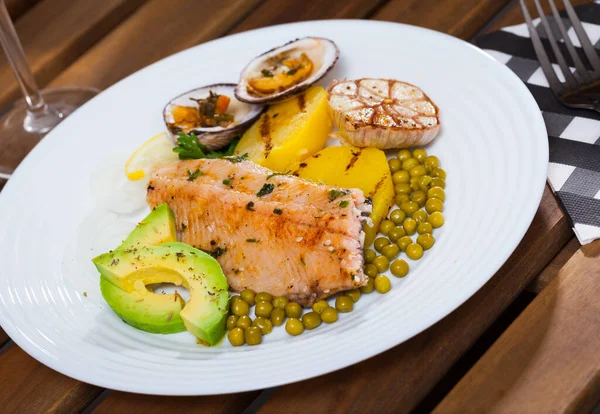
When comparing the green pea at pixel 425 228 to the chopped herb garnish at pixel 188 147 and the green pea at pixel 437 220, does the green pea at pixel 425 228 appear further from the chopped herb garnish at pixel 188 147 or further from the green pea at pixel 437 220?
the chopped herb garnish at pixel 188 147

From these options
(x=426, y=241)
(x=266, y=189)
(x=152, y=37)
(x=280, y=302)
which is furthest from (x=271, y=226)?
(x=152, y=37)

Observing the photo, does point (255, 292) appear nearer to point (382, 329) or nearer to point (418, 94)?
point (382, 329)

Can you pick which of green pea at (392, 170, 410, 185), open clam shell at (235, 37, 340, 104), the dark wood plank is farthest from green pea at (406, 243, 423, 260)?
the dark wood plank

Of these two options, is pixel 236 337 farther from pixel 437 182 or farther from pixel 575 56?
pixel 575 56

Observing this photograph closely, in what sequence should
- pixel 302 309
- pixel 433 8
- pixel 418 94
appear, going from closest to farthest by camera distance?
pixel 302 309 < pixel 418 94 < pixel 433 8

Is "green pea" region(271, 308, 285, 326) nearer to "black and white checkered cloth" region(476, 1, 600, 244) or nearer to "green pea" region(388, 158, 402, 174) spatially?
"green pea" region(388, 158, 402, 174)

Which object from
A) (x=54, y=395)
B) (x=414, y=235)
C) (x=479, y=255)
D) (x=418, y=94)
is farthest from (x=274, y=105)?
(x=54, y=395)
